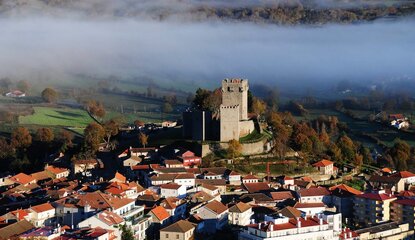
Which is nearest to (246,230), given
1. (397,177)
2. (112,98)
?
(397,177)

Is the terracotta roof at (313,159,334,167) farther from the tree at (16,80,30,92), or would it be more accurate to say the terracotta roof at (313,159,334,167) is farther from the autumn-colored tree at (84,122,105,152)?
the tree at (16,80,30,92)

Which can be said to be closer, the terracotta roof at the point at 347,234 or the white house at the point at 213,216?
the terracotta roof at the point at 347,234

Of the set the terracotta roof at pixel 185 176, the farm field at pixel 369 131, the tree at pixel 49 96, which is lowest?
the farm field at pixel 369 131

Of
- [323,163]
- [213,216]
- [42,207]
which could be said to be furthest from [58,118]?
[213,216]

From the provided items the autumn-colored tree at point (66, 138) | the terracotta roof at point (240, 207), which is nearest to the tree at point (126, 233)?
the terracotta roof at point (240, 207)

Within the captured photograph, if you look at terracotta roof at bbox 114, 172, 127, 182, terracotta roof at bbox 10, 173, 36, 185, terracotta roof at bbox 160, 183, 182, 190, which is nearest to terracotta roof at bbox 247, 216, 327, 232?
terracotta roof at bbox 160, 183, 182, 190

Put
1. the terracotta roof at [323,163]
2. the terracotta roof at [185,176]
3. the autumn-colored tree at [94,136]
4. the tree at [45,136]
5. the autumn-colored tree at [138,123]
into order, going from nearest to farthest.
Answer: the terracotta roof at [185,176] → the terracotta roof at [323,163] → the autumn-colored tree at [94,136] → the tree at [45,136] → the autumn-colored tree at [138,123]

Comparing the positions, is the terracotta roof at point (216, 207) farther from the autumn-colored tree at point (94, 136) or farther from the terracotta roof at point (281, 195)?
the autumn-colored tree at point (94, 136)
